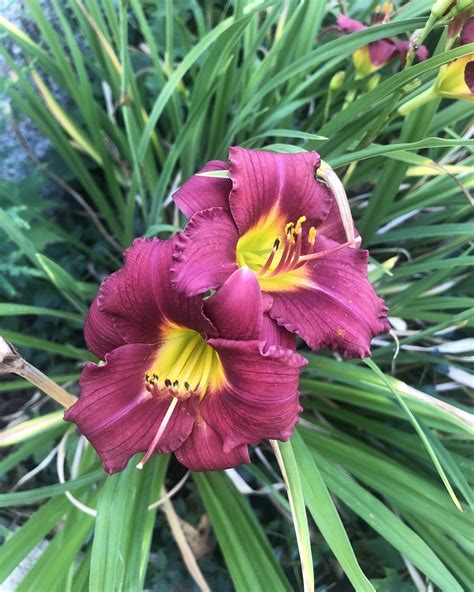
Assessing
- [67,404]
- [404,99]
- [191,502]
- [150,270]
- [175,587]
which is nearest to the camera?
[150,270]

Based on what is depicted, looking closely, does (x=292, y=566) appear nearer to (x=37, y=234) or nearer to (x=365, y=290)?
(x=365, y=290)

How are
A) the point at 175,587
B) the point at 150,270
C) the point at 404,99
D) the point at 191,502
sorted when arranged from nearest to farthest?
the point at 150,270, the point at 404,99, the point at 175,587, the point at 191,502

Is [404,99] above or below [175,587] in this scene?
above

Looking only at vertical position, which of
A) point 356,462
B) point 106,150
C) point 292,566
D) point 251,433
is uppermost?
point 106,150

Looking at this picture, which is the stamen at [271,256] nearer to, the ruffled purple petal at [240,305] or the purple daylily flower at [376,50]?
the ruffled purple petal at [240,305]

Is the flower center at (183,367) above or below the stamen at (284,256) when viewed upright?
below

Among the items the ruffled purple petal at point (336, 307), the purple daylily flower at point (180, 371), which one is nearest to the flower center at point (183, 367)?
the purple daylily flower at point (180, 371)

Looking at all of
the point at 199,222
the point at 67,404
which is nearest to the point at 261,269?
the point at 199,222

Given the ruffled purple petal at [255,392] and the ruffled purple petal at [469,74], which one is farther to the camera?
the ruffled purple petal at [469,74]
